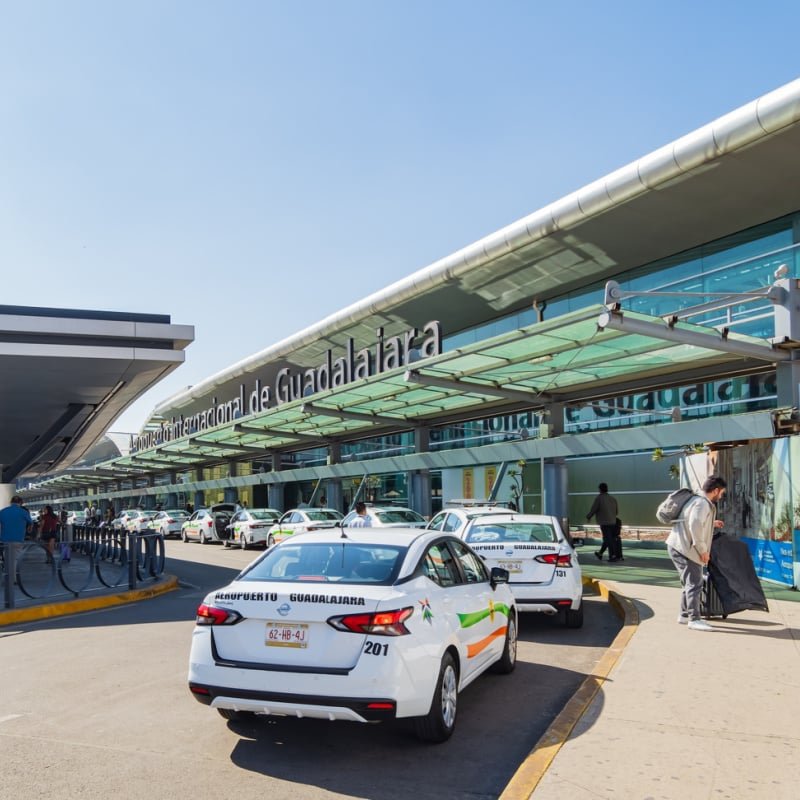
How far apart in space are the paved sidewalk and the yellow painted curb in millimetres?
8954

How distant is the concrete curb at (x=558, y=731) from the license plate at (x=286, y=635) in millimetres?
1558

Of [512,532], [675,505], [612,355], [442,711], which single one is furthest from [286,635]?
[612,355]

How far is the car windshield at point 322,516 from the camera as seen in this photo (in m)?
24.5

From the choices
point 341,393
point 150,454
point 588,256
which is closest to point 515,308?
point 588,256

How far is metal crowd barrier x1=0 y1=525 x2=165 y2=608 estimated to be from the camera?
13492 millimetres

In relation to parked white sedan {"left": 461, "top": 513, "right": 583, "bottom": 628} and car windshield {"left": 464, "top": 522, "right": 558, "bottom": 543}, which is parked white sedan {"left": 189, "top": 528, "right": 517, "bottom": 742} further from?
car windshield {"left": 464, "top": 522, "right": 558, "bottom": 543}

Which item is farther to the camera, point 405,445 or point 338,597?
point 405,445

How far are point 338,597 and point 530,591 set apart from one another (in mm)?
5361

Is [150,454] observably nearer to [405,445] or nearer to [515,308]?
[405,445]

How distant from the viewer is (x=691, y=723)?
5852 millimetres

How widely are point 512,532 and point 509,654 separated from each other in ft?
11.9

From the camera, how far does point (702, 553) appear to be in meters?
9.46

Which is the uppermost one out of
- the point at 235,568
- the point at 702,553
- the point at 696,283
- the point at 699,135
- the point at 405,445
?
the point at 699,135

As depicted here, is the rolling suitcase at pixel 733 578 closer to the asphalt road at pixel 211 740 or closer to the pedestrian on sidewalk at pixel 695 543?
the pedestrian on sidewalk at pixel 695 543
